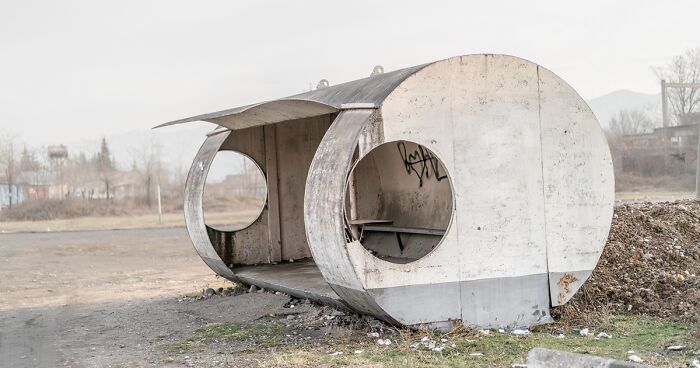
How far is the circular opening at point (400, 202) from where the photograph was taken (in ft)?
39.5

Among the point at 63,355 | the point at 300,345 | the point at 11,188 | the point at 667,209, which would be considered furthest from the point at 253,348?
the point at 11,188

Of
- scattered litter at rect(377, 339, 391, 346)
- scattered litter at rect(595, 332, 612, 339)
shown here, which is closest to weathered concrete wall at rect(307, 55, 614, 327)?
scattered litter at rect(377, 339, 391, 346)

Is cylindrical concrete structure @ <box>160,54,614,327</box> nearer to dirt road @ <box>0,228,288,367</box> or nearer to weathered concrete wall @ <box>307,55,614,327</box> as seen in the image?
weathered concrete wall @ <box>307,55,614,327</box>

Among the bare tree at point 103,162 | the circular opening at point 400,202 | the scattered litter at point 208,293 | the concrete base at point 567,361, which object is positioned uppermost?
the bare tree at point 103,162

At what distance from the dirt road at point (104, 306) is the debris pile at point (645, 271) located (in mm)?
4079

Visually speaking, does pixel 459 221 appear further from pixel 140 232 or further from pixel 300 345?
pixel 140 232

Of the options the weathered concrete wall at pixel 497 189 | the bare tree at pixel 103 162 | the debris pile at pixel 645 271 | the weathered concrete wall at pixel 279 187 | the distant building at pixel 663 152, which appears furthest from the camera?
the bare tree at pixel 103 162

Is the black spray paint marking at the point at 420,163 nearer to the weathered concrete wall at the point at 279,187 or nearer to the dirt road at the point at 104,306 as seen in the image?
the weathered concrete wall at the point at 279,187

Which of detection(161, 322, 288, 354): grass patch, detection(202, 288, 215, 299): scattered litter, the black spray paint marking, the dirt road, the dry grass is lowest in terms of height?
the dirt road

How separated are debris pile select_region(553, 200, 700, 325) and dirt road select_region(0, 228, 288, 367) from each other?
408 cm

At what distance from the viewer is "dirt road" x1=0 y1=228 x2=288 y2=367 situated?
9844 mm

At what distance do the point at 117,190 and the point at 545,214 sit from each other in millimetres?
66311

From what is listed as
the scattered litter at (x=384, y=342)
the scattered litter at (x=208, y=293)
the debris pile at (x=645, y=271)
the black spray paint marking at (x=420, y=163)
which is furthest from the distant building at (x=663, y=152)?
the scattered litter at (x=384, y=342)

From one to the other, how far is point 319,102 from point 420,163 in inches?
134
